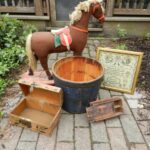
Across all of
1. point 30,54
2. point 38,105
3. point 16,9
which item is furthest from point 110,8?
point 38,105

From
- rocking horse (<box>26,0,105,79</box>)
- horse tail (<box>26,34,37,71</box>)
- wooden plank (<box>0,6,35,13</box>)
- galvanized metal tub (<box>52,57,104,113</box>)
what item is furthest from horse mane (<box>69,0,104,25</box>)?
wooden plank (<box>0,6,35,13</box>)

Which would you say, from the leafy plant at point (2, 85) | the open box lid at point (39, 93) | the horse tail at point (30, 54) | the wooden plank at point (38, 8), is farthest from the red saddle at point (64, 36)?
the wooden plank at point (38, 8)

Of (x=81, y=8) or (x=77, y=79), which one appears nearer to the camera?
(x=81, y=8)

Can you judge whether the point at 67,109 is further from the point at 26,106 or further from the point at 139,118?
the point at 139,118

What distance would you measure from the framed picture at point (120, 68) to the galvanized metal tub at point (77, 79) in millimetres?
323

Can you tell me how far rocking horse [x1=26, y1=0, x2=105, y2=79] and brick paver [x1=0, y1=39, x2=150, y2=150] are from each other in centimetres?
93

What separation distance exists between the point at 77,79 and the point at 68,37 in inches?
25.1

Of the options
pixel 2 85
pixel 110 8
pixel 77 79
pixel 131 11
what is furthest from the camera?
pixel 131 11

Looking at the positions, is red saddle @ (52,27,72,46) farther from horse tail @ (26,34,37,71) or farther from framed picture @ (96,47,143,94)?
framed picture @ (96,47,143,94)

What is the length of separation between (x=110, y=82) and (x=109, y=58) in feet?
1.26

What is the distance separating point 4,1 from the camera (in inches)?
194

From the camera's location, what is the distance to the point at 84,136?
8.20 ft

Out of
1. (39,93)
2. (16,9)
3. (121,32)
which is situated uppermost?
(16,9)

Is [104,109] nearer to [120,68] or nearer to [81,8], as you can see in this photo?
[120,68]
